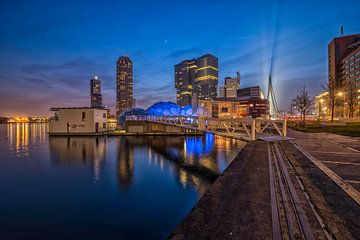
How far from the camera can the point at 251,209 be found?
387 centimetres

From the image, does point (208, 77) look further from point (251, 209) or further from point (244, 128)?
point (251, 209)

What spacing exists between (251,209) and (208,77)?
198 meters

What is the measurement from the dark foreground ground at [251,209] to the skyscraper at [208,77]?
187m

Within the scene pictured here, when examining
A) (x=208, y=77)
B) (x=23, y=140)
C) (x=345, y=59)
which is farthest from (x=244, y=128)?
(x=208, y=77)

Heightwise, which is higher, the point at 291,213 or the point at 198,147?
the point at 291,213

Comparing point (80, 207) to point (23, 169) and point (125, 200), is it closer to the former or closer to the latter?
point (125, 200)

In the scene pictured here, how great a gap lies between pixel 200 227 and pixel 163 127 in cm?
3979

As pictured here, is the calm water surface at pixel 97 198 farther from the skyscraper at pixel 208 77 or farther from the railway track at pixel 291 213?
the skyscraper at pixel 208 77

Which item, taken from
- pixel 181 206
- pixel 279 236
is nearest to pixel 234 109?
pixel 181 206

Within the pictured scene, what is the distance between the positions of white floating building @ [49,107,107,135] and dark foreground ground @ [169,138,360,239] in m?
41.5

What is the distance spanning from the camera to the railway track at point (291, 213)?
303cm

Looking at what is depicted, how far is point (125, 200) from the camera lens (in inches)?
408

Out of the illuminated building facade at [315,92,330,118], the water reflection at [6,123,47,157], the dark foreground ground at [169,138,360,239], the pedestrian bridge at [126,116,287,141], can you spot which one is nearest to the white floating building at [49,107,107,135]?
the water reflection at [6,123,47,157]

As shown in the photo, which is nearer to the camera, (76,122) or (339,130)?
(339,130)
